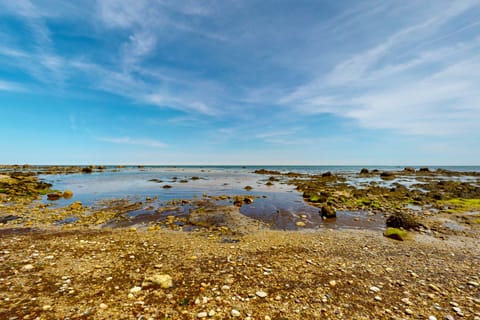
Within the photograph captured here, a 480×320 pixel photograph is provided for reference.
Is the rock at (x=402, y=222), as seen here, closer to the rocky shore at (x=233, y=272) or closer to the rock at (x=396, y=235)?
the rocky shore at (x=233, y=272)

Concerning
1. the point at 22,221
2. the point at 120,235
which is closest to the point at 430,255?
the point at 120,235

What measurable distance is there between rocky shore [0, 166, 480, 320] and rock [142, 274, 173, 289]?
0.10 feet

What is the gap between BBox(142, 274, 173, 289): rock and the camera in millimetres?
5195

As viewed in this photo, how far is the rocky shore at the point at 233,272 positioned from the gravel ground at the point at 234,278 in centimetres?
3

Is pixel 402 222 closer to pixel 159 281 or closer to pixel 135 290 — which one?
pixel 159 281

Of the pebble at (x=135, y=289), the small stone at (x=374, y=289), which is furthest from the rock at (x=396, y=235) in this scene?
the pebble at (x=135, y=289)

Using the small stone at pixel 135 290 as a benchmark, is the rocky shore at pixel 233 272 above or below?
below

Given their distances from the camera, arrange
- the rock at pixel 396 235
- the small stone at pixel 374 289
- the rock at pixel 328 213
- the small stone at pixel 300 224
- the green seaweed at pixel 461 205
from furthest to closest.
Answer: the green seaweed at pixel 461 205
the rock at pixel 328 213
the small stone at pixel 300 224
the rock at pixel 396 235
the small stone at pixel 374 289

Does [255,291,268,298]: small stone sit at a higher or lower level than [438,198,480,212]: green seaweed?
higher

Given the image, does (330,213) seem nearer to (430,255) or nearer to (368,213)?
(368,213)

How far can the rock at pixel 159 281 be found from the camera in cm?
520

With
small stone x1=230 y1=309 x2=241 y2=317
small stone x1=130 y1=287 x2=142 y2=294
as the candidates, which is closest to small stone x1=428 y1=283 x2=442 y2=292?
small stone x1=230 y1=309 x2=241 y2=317

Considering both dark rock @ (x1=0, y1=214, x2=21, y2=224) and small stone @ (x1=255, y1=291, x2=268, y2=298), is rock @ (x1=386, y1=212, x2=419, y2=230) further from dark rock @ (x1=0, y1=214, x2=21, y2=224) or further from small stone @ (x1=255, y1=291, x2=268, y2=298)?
dark rock @ (x1=0, y1=214, x2=21, y2=224)

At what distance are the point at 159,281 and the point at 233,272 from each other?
2171 millimetres
